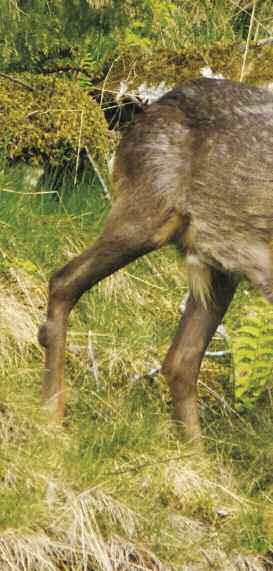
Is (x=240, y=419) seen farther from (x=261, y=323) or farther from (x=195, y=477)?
(x=195, y=477)

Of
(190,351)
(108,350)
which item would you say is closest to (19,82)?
Answer: (108,350)

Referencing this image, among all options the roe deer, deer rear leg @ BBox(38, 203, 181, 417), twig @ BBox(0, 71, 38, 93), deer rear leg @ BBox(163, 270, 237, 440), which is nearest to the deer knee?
deer rear leg @ BBox(163, 270, 237, 440)

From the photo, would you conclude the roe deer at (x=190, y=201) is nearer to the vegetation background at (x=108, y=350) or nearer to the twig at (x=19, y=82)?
the vegetation background at (x=108, y=350)

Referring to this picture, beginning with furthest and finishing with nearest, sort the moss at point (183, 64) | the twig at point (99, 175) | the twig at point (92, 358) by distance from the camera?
the moss at point (183, 64), the twig at point (99, 175), the twig at point (92, 358)

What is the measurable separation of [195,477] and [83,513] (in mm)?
793

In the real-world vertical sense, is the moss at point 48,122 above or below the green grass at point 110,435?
above

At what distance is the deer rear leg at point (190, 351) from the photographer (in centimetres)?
714

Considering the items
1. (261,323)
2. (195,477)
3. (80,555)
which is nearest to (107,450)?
(195,477)

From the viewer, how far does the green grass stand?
5.62 metres

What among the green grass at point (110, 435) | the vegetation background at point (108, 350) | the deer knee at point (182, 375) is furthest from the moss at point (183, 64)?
the deer knee at point (182, 375)

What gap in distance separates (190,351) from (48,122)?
203 centimetres

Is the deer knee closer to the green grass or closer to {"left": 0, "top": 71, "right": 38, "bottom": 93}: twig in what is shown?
the green grass

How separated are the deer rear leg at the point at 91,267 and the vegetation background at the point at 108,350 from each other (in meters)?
0.15

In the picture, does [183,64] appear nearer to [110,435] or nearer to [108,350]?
[108,350]
